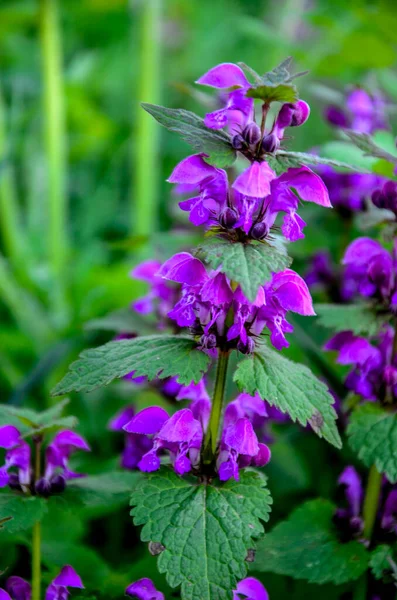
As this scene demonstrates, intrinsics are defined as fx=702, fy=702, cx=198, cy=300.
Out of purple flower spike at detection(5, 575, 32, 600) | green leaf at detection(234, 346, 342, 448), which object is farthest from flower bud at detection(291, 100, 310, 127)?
purple flower spike at detection(5, 575, 32, 600)

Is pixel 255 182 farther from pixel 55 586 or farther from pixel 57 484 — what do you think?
pixel 55 586

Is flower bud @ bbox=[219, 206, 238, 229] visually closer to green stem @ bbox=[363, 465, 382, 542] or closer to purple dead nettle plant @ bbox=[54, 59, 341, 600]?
purple dead nettle plant @ bbox=[54, 59, 341, 600]

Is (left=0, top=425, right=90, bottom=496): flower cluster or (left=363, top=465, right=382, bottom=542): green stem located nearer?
(left=0, top=425, right=90, bottom=496): flower cluster

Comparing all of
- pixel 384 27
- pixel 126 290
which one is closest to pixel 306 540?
pixel 126 290

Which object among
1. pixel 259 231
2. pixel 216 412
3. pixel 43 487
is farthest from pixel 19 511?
pixel 259 231

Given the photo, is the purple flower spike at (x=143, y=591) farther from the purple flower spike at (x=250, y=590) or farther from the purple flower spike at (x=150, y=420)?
the purple flower spike at (x=150, y=420)

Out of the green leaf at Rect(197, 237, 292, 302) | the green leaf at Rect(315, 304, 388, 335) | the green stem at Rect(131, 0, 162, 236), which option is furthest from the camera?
the green stem at Rect(131, 0, 162, 236)
